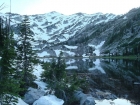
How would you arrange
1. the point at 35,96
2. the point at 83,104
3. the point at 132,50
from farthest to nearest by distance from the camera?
the point at 132,50 < the point at 83,104 < the point at 35,96

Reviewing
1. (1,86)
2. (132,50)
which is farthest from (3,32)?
(132,50)

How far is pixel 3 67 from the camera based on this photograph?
14.5m

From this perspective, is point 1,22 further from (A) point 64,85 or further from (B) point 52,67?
(B) point 52,67

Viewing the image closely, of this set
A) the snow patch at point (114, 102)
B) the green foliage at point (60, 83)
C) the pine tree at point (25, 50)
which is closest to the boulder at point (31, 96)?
Answer: the green foliage at point (60, 83)

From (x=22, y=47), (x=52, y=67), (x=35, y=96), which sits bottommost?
(x=35, y=96)

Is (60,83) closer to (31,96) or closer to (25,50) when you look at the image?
(31,96)

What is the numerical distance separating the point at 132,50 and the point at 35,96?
18009 cm

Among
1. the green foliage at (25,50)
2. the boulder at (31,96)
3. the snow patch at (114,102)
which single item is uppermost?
the green foliage at (25,50)

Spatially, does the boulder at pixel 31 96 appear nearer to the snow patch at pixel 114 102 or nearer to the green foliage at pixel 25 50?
the green foliage at pixel 25 50

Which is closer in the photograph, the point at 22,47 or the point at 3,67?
the point at 3,67

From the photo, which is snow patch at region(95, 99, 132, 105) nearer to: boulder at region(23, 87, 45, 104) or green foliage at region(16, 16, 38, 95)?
boulder at region(23, 87, 45, 104)

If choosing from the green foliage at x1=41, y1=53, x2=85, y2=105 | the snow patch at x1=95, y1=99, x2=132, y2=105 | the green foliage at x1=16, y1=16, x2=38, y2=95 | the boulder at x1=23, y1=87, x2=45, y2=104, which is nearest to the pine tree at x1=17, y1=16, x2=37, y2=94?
the green foliage at x1=16, y1=16, x2=38, y2=95

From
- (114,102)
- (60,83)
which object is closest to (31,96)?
(60,83)

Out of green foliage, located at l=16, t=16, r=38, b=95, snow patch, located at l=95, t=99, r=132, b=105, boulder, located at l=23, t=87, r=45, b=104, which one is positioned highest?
green foliage, located at l=16, t=16, r=38, b=95
